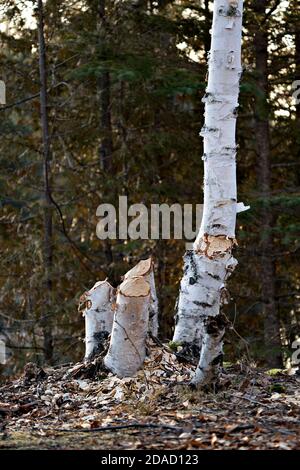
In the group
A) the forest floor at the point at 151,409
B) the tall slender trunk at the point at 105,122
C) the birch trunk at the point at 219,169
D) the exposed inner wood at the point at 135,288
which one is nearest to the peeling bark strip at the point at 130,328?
the exposed inner wood at the point at 135,288

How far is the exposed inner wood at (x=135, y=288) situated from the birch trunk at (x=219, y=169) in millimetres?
389

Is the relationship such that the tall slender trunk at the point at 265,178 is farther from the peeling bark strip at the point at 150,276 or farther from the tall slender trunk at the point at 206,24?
the peeling bark strip at the point at 150,276

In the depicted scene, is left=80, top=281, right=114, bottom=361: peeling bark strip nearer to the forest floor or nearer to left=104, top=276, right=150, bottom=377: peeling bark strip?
the forest floor

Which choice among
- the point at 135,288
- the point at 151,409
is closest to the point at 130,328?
the point at 135,288

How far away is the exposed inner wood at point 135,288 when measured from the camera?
698 cm

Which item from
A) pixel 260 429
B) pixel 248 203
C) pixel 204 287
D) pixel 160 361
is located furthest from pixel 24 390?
pixel 248 203

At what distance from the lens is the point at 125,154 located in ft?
45.1

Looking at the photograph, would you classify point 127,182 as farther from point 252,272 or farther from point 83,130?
point 252,272

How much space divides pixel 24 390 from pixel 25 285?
5.72m

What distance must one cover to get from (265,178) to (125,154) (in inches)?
87.1

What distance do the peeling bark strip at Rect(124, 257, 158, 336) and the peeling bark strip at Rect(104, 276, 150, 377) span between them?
14cm

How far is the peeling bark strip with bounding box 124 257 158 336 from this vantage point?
732 cm

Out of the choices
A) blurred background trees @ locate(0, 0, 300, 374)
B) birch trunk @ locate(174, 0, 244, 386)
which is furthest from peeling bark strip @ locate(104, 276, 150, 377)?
blurred background trees @ locate(0, 0, 300, 374)

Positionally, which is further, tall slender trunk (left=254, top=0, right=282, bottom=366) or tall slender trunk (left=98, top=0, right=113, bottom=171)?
tall slender trunk (left=98, top=0, right=113, bottom=171)
